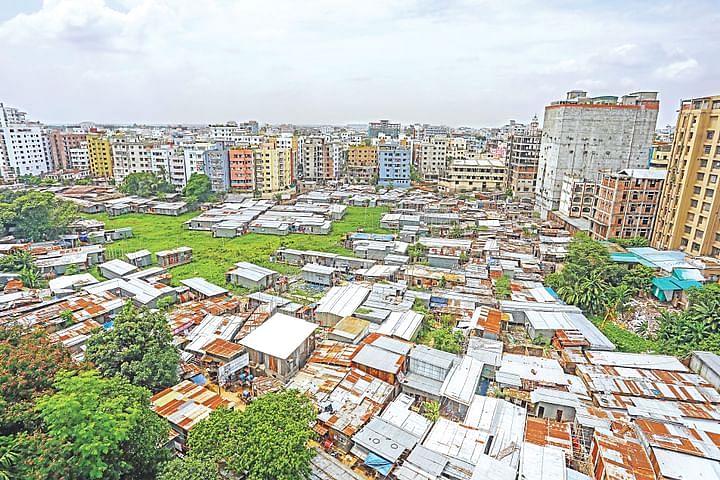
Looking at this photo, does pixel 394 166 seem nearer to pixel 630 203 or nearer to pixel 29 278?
pixel 630 203

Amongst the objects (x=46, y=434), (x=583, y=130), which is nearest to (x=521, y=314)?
(x=46, y=434)

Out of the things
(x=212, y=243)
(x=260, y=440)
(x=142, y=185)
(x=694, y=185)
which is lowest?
(x=212, y=243)

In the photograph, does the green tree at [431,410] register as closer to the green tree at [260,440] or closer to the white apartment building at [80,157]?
the green tree at [260,440]

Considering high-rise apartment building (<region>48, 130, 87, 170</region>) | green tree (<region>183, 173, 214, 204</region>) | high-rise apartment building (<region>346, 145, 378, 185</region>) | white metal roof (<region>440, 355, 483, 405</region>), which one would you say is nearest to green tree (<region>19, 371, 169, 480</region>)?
white metal roof (<region>440, 355, 483, 405</region>)

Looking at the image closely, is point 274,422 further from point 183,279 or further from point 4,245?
point 4,245

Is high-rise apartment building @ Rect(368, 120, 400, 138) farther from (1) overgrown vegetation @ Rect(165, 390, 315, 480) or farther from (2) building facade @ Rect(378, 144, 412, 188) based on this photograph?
(1) overgrown vegetation @ Rect(165, 390, 315, 480)

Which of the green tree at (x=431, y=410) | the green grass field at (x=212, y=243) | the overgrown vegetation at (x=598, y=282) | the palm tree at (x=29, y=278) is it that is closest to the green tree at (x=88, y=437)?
the green tree at (x=431, y=410)

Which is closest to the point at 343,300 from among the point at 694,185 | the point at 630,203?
the point at 630,203
